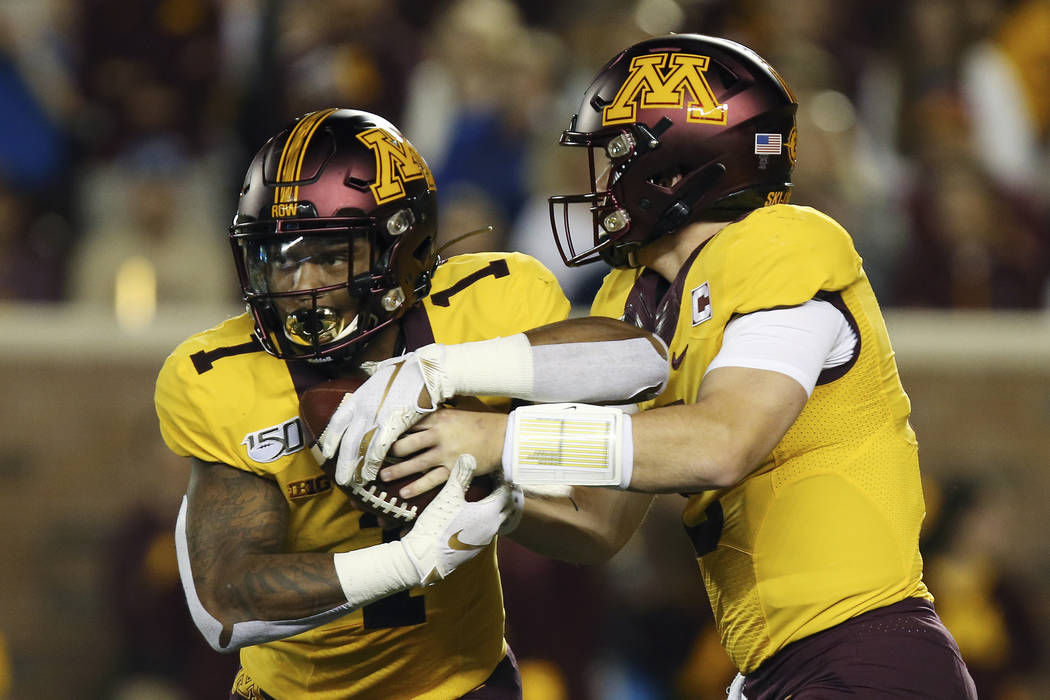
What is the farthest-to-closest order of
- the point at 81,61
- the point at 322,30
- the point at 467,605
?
the point at 81,61
the point at 322,30
the point at 467,605

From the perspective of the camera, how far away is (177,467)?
20.1ft

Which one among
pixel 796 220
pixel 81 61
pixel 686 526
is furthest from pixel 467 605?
pixel 81 61

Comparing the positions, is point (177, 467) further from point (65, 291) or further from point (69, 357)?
point (65, 291)

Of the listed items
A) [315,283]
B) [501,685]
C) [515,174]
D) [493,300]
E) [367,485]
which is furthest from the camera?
[515,174]

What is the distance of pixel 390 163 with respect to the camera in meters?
3.19

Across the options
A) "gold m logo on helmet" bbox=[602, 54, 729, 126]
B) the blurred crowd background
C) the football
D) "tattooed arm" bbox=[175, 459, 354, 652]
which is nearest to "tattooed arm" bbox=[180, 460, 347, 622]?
"tattooed arm" bbox=[175, 459, 354, 652]

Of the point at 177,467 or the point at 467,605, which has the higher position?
the point at 467,605

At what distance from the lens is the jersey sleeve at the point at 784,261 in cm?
274

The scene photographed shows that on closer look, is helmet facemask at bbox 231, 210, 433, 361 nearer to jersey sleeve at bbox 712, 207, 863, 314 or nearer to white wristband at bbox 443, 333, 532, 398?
white wristband at bbox 443, 333, 532, 398

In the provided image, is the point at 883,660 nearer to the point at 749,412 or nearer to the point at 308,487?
the point at 749,412

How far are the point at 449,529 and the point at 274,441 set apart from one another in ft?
1.71

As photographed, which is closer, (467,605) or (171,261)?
(467,605)

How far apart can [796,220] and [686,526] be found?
766mm

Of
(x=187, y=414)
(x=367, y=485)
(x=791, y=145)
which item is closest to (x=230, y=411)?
(x=187, y=414)
